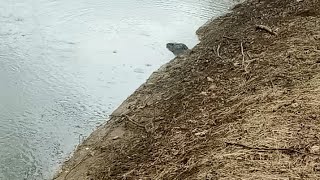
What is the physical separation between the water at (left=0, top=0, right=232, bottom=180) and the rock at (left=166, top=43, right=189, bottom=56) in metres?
Answer: 0.11

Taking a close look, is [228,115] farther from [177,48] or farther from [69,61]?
[69,61]

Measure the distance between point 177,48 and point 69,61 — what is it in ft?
6.29

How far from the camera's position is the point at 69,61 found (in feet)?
31.1

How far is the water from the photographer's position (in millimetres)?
7270

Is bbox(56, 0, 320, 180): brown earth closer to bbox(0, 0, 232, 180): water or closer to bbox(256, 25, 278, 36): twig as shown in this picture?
bbox(256, 25, 278, 36): twig

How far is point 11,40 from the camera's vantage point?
10203 millimetres

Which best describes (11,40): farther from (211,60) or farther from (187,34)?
(211,60)

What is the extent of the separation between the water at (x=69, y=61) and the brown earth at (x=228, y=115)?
49 cm

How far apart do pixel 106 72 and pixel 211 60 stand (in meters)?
1.99

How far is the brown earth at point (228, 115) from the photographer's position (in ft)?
15.8

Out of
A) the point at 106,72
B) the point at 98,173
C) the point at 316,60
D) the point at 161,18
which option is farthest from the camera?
the point at 161,18

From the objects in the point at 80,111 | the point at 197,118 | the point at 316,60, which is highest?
the point at 316,60

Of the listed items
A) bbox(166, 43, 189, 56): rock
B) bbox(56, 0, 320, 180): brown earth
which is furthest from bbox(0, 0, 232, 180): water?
bbox(56, 0, 320, 180): brown earth

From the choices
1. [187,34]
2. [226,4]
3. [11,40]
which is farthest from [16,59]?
[226,4]
